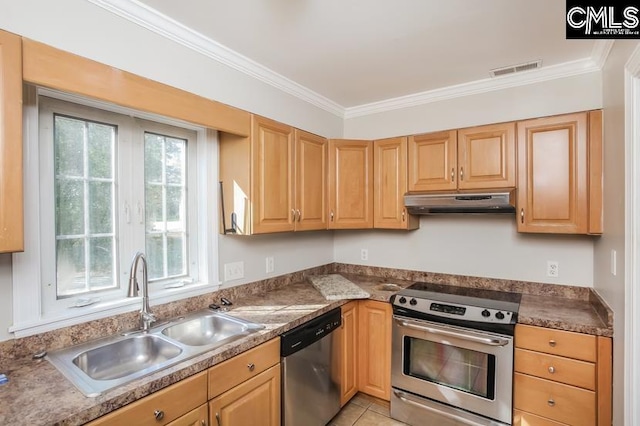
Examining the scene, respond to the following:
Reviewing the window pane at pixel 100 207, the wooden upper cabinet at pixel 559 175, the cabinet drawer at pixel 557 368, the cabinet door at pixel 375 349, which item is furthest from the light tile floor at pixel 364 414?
the window pane at pixel 100 207

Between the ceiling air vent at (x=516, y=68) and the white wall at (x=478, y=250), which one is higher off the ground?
the ceiling air vent at (x=516, y=68)

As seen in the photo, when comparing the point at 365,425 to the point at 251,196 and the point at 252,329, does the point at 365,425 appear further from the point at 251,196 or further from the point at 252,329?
the point at 251,196

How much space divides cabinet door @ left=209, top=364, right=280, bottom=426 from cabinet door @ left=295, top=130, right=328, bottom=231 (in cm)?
111

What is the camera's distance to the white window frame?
52.7 inches

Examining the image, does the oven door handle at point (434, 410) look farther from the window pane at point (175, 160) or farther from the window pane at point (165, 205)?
the window pane at point (175, 160)

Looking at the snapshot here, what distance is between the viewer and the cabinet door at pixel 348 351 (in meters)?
2.31

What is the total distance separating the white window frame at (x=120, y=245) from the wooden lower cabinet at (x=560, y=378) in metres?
1.97

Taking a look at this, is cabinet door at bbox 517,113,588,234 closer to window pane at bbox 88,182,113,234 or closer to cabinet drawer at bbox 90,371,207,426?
cabinet drawer at bbox 90,371,207,426

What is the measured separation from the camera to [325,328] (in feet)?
6.86

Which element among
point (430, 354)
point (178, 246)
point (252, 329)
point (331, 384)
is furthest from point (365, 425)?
point (178, 246)

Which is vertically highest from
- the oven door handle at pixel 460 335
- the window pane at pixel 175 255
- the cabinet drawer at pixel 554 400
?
the window pane at pixel 175 255

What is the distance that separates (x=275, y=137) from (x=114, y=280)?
132cm

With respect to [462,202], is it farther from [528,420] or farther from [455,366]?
[528,420]

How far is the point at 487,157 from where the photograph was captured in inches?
91.8
